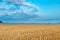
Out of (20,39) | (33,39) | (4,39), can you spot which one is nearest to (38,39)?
(33,39)

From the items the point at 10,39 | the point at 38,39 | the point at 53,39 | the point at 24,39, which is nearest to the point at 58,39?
the point at 53,39

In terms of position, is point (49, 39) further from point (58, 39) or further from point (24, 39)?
point (24, 39)

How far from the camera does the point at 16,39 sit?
981 centimetres

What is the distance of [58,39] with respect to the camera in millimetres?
9898

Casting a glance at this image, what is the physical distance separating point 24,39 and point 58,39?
1.72 meters

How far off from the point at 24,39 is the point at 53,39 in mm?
1455

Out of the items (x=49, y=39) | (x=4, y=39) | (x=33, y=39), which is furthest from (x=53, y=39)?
(x=4, y=39)

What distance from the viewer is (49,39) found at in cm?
975

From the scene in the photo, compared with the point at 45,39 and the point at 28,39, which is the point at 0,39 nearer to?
the point at 28,39

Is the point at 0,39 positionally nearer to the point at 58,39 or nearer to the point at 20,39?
the point at 20,39

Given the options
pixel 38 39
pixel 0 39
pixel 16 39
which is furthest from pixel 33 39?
pixel 0 39

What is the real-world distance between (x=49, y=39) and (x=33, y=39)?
0.79 metres

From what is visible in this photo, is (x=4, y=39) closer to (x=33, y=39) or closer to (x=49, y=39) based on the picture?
(x=33, y=39)

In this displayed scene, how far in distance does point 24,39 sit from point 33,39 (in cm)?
44
